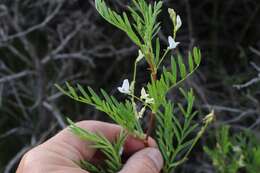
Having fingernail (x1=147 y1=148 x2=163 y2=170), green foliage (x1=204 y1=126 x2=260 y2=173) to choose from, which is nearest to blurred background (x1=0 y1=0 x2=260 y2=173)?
green foliage (x1=204 y1=126 x2=260 y2=173)

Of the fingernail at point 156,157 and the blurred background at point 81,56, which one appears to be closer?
the fingernail at point 156,157

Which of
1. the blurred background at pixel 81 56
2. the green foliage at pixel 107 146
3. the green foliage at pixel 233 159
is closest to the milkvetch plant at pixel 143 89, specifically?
the green foliage at pixel 107 146

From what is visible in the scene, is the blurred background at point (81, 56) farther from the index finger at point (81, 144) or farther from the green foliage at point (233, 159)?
the index finger at point (81, 144)

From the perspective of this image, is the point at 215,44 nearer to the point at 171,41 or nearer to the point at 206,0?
the point at 206,0

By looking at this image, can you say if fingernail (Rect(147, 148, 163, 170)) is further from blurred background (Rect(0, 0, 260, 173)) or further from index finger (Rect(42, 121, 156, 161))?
blurred background (Rect(0, 0, 260, 173))

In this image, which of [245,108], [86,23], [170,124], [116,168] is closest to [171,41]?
[170,124]

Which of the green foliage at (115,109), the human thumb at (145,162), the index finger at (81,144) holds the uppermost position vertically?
the green foliage at (115,109)

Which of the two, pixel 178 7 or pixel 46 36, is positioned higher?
pixel 46 36

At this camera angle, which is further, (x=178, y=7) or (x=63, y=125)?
(x=178, y=7)
